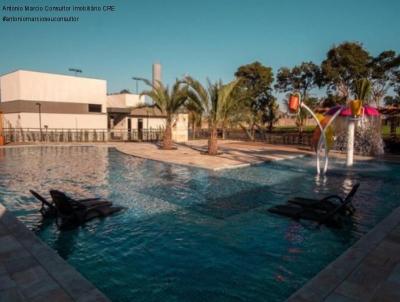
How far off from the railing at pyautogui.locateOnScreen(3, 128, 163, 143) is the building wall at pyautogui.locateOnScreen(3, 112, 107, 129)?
2.42 feet

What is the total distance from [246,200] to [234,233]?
10.1ft

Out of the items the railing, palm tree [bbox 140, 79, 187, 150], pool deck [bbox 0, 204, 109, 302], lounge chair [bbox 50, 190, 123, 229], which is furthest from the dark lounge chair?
the railing

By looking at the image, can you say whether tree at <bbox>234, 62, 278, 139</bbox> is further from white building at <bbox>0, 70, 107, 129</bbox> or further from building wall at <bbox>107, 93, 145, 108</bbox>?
white building at <bbox>0, 70, 107, 129</bbox>

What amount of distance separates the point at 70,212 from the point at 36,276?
9.80 feet

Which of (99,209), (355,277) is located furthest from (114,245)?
(355,277)

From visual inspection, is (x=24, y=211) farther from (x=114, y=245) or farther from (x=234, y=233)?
(x=234, y=233)

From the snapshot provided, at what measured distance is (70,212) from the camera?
A: 750cm

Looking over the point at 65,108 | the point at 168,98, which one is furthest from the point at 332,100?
the point at 65,108

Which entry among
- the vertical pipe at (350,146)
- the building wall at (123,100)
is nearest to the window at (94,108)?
the building wall at (123,100)

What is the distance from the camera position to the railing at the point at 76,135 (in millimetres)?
31922

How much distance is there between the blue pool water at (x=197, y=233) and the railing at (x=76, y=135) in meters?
20.0

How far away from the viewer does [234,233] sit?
7.16m

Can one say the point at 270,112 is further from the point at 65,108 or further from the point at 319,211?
the point at 319,211

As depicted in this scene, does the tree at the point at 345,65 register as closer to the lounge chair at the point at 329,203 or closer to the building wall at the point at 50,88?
the building wall at the point at 50,88
